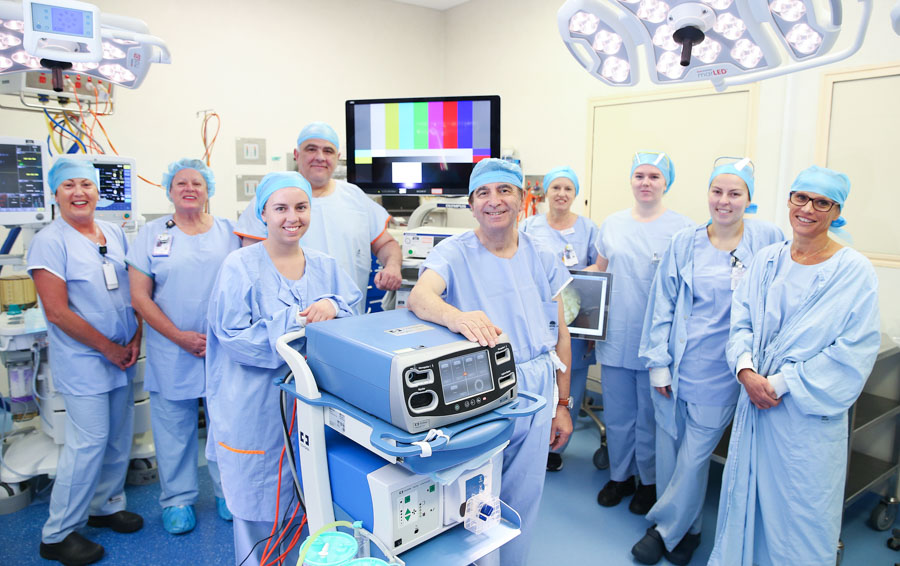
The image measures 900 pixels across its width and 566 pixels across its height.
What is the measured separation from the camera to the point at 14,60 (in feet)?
6.23

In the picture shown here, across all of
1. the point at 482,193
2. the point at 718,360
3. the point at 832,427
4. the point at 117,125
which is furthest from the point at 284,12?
the point at 832,427

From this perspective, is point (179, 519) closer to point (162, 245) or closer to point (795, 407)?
point (162, 245)

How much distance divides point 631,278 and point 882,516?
1477 millimetres

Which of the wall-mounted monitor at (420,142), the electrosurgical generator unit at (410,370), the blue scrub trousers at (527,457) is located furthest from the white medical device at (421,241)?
the electrosurgical generator unit at (410,370)

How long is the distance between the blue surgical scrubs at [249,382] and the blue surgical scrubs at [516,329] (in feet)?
1.16

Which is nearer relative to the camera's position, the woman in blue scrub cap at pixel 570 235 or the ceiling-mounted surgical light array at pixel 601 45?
the ceiling-mounted surgical light array at pixel 601 45

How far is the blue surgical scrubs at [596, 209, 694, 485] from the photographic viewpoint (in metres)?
2.63

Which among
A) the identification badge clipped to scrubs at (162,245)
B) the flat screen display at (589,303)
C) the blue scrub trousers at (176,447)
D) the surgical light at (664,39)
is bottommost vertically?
the blue scrub trousers at (176,447)

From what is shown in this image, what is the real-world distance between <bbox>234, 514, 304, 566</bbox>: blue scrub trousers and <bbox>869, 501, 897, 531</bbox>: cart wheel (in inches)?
96.6

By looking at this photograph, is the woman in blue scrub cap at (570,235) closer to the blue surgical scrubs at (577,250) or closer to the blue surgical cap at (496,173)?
the blue surgical scrubs at (577,250)

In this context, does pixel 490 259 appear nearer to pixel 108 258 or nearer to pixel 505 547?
pixel 505 547

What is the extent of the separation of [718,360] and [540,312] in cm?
83

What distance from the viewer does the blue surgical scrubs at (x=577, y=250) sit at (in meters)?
2.93

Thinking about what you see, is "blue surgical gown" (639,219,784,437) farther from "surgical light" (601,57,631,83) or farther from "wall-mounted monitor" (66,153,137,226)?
"wall-mounted monitor" (66,153,137,226)
